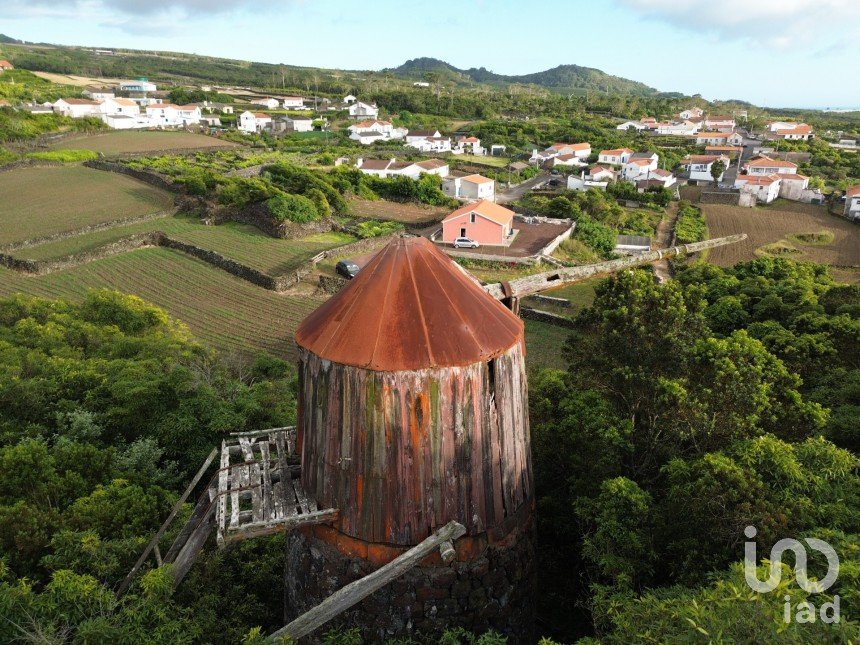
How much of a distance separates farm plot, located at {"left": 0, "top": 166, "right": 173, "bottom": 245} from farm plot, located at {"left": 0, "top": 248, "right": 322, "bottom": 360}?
370 inches

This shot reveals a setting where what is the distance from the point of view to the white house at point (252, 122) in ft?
342

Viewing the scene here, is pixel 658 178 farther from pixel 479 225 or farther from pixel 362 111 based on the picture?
pixel 362 111

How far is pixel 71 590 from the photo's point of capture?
7020mm

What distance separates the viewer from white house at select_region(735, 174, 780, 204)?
70438 millimetres

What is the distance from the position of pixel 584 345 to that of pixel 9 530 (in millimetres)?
10200

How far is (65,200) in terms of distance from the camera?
173ft

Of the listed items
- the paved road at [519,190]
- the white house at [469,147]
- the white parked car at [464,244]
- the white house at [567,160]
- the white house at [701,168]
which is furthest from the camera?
the white house at [469,147]

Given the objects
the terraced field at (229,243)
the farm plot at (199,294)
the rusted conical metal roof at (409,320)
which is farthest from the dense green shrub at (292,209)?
the rusted conical metal roof at (409,320)

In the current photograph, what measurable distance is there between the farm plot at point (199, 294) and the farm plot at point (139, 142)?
136 feet

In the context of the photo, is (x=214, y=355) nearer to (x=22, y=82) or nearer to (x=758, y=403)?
(x=758, y=403)

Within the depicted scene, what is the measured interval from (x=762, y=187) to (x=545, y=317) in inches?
2076

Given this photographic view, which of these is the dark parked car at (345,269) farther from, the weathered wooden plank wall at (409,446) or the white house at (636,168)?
the white house at (636,168)

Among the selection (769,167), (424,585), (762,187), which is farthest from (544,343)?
(769,167)

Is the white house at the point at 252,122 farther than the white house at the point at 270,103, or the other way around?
the white house at the point at 270,103
